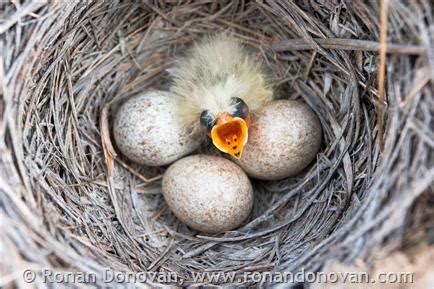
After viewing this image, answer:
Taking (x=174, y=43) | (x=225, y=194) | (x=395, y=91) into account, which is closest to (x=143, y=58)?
(x=174, y=43)

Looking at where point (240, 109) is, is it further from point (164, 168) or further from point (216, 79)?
point (164, 168)

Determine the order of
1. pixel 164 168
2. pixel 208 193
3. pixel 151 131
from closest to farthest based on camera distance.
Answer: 1. pixel 208 193
2. pixel 151 131
3. pixel 164 168

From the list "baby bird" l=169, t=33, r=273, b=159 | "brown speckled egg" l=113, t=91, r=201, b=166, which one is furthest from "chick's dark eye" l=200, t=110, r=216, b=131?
"brown speckled egg" l=113, t=91, r=201, b=166

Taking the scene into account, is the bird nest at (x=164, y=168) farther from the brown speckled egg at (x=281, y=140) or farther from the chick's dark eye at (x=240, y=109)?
the chick's dark eye at (x=240, y=109)

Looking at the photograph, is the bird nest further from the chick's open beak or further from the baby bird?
the chick's open beak

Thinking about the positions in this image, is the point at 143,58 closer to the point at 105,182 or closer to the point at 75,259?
the point at 105,182

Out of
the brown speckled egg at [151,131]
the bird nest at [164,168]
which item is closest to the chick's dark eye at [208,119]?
the brown speckled egg at [151,131]

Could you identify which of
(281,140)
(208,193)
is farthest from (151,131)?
(281,140)
